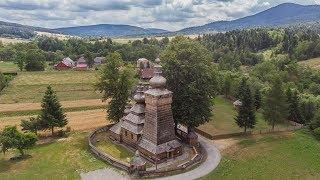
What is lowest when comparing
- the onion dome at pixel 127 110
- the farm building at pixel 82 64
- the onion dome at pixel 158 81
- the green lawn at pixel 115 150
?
the green lawn at pixel 115 150

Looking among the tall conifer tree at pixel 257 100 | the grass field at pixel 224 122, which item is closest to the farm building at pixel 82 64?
the grass field at pixel 224 122

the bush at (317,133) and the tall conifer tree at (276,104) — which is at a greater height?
the tall conifer tree at (276,104)

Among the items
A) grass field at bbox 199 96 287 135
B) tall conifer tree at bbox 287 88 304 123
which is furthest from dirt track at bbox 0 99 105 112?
tall conifer tree at bbox 287 88 304 123

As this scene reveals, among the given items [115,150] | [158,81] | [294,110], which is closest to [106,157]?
[115,150]

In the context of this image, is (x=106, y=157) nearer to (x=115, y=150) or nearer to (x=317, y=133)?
(x=115, y=150)

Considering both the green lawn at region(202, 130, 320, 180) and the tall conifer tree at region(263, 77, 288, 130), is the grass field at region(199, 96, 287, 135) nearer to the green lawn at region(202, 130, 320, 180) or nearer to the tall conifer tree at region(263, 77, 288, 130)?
the tall conifer tree at region(263, 77, 288, 130)

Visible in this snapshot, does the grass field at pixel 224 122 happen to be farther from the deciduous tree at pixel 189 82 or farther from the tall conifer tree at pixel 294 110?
the deciduous tree at pixel 189 82
